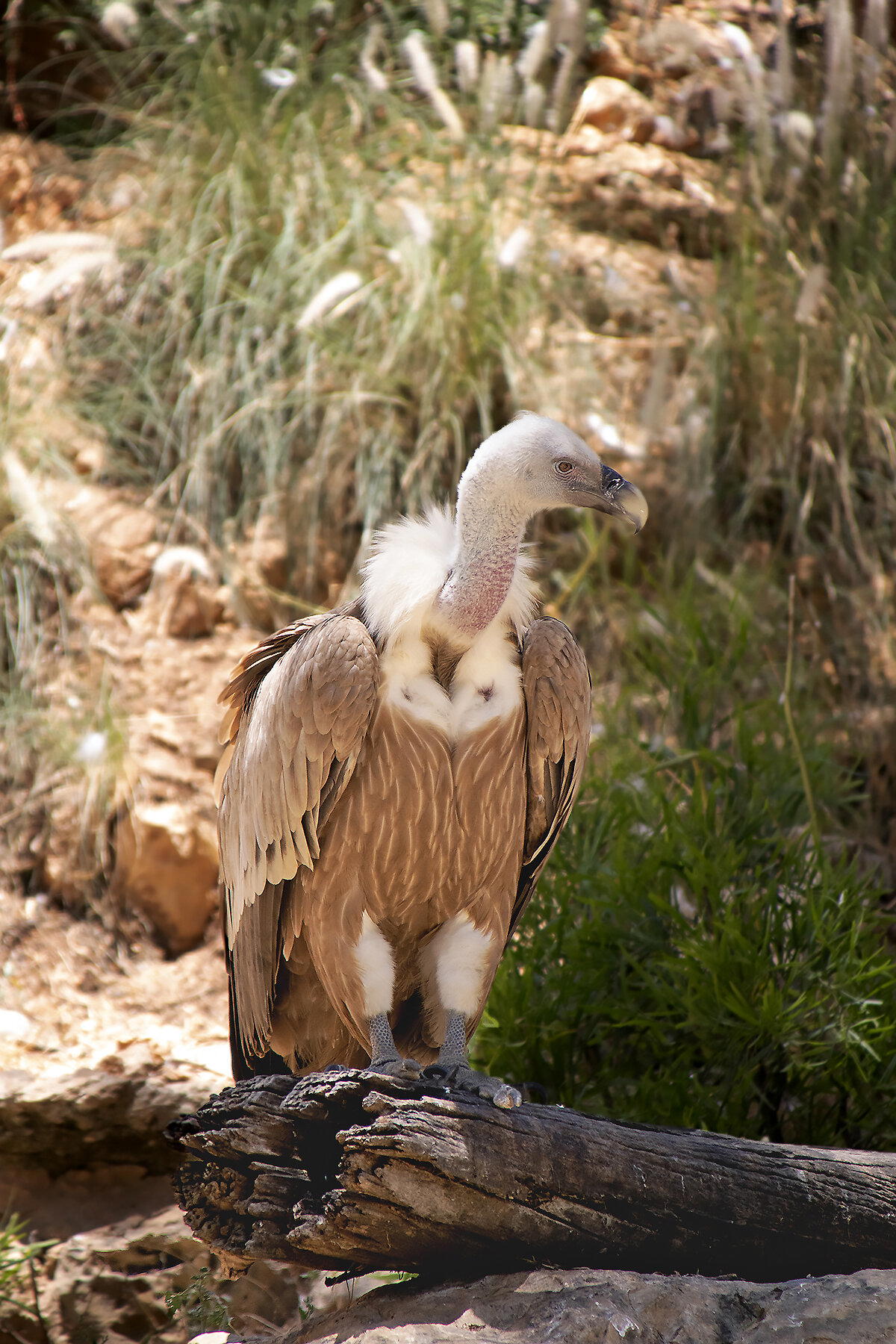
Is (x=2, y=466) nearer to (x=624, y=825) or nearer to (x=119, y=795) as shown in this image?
(x=119, y=795)

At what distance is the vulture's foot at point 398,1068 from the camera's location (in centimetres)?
265

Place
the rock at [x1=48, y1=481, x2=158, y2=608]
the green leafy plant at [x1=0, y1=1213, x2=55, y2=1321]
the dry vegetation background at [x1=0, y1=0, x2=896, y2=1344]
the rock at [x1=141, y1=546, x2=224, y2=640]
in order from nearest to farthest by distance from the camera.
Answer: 1. the green leafy plant at [x1=0, y1=1213, x2=55, y2=1321]
2. the dry vegetation background at [x1=0, y1=0, x2=896, y2=1344]
3. the rock at [x1=141, y1=546, x2=224, y2=640]
4. the rock at [x1=48, y1=481, x2=158, y2=608]

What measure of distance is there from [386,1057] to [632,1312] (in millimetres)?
746

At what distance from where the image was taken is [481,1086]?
266 centimetres

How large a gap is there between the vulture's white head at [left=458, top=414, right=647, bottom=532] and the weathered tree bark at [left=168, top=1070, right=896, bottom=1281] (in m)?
1.30

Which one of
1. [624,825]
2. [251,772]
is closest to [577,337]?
[624,825]

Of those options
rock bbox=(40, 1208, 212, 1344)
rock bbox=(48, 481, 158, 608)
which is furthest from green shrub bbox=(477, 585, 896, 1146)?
rock bbox=(48, 481, 158, 608)

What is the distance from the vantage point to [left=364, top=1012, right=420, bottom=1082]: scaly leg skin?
267cm

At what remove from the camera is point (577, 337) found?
259 inches

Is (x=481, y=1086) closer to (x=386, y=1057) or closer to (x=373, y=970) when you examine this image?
(x=386, y=1057)

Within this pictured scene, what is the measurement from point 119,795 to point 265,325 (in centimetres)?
245

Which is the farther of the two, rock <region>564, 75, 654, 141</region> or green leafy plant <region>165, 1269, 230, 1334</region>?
rock <region>564, 75, 654, 141</region>

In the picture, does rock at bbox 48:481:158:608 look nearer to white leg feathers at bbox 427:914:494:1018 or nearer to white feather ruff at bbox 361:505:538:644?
white feather ruff at bbox 361:505:538:644

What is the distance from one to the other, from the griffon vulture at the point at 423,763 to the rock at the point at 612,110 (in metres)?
5.86
